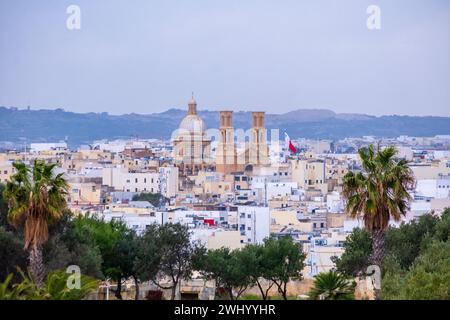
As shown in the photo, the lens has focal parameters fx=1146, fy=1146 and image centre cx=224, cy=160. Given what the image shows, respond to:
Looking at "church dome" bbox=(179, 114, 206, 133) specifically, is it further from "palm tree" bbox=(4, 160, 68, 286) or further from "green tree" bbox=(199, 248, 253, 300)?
"palm tree" bbox=(4, 160, 68, 286)

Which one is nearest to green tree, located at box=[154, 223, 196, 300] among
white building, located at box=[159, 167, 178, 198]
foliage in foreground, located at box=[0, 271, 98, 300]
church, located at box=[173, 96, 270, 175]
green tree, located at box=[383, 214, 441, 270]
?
green tree, located at box=[383, 214, 441, 270]

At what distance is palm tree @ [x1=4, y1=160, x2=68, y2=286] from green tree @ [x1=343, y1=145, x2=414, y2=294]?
10.2 ft

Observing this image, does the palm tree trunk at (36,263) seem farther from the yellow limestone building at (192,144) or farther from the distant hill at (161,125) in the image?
the yellow limestone building at (192,144)

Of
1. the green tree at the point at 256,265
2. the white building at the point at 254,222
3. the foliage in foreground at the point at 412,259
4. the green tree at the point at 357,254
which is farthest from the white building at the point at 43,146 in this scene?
the foliage in foreground at the point at 412,259

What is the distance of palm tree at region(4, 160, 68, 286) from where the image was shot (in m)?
11.1

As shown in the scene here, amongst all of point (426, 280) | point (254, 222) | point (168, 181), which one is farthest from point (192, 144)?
point (426, 280)

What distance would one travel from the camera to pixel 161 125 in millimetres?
61875

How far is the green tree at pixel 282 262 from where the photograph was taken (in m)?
16.7

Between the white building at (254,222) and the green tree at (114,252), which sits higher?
the green tree at (114,252)

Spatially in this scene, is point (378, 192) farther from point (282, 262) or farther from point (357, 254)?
point (282, 262)

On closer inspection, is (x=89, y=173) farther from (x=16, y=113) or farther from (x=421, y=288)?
(x=421, y=288)

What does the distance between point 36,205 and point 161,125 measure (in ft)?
167

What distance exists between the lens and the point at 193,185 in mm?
57719
